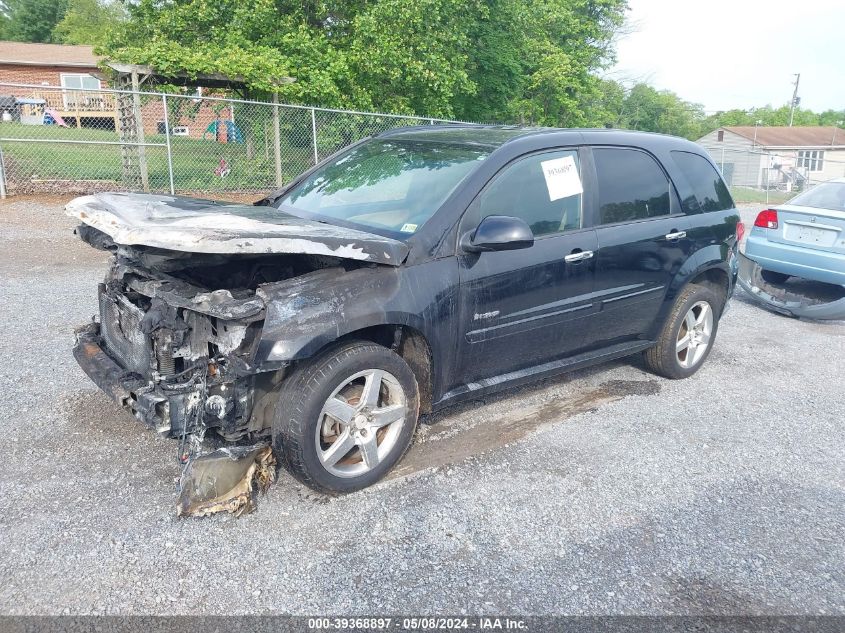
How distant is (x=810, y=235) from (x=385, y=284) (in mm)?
6219

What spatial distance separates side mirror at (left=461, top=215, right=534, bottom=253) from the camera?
3.62 meters

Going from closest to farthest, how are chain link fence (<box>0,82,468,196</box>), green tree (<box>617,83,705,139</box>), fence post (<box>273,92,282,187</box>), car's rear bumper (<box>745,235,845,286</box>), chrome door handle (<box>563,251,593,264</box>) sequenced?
chrome door handle (<box>563,251,593,264</box>)
car's rear bumper (<box>745,235,845,286</box>)
chain link fence (<box>0,82,468,196</box>)
fence post (<box>273,92,282,187</box>)
green tree (<box>617,83,705,139</box>)

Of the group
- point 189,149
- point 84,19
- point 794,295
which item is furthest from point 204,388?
point 84,19

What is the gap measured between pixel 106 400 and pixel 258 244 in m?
2.14

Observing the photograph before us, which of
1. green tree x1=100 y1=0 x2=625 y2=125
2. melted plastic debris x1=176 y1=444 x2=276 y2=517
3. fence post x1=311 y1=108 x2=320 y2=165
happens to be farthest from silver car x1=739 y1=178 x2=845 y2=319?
green tree x1=100 y1=0 x2=625 y2=125

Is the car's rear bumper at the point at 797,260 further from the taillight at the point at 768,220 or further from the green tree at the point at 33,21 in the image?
the green tree at the point at 33,21

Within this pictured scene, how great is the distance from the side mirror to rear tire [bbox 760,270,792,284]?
232 inches

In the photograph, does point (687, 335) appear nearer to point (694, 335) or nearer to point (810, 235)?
point (694, 335)

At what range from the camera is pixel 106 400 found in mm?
4445

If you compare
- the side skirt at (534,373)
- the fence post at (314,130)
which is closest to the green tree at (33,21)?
the fence post at (314,130)

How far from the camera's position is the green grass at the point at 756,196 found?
24.8 m

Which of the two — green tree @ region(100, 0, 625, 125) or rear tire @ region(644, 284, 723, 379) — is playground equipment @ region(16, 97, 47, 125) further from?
rear tire @ region(644, 284, 723, 379)

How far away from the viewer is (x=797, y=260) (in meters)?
7.69

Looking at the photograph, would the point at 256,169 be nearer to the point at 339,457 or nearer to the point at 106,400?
the point at 106,400
